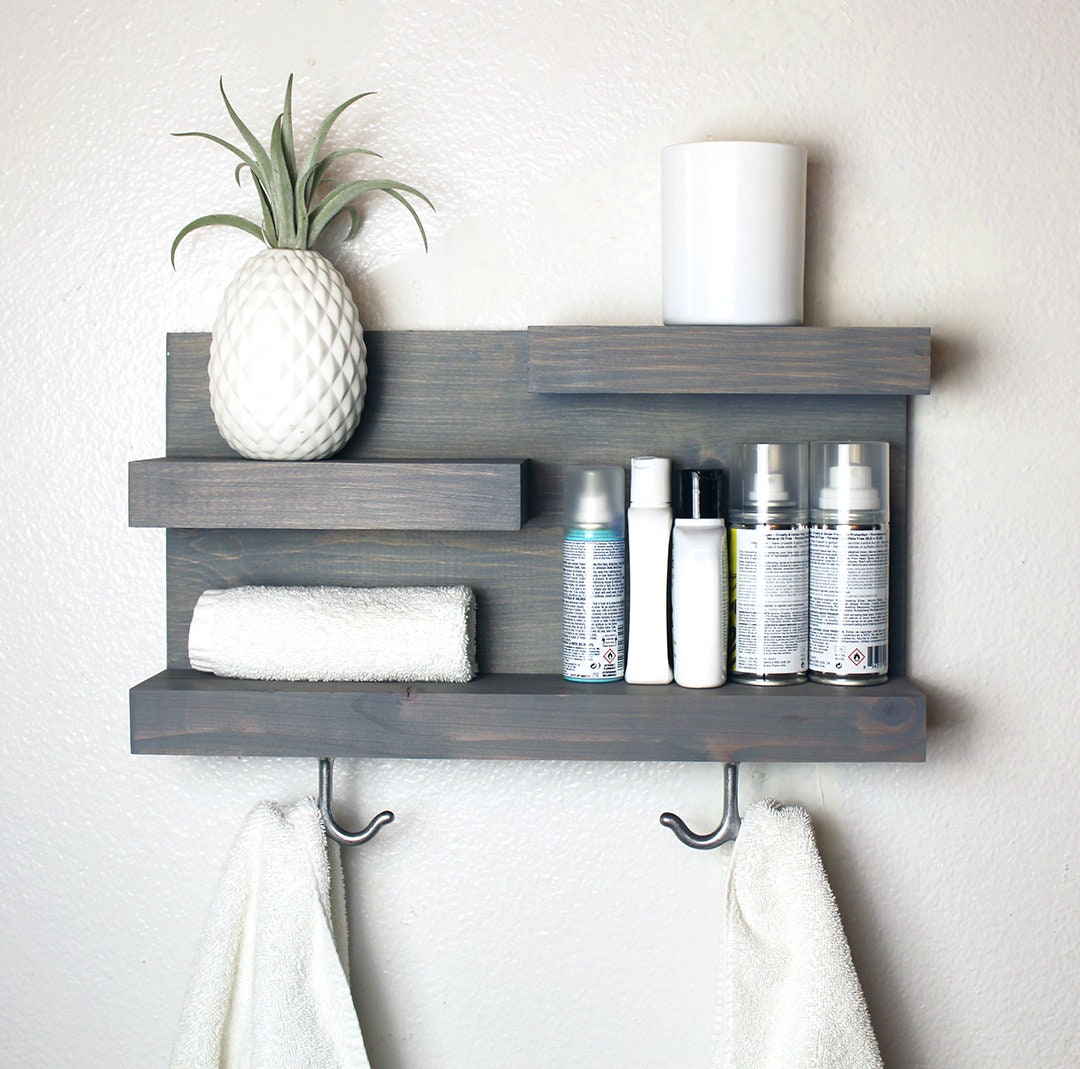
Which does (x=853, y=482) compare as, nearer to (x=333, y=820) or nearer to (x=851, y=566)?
(x=851, y=566)

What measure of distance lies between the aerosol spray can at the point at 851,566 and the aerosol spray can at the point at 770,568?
1 cm

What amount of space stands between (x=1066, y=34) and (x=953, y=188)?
13 cm

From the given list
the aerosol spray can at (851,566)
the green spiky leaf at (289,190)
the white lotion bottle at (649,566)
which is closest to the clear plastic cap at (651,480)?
the white lotion bottle at (649,566)

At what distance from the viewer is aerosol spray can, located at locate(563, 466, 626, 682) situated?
729mm

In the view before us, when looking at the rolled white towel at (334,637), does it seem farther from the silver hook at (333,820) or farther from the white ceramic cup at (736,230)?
the white ceramic cup at (736,230)

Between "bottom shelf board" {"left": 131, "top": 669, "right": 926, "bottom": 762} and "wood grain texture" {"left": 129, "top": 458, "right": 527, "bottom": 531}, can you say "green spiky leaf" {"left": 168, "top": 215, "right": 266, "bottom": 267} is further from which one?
"bottom shelf board" {"left": 131, "top": 669, "right": 926, "bottom": 762}

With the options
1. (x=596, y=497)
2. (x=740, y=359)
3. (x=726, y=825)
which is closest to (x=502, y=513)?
(x=596, y=497)

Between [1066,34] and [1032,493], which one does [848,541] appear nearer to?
[1032,493]

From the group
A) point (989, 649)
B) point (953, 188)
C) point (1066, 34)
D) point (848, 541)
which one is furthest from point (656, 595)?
point (1066, 34)

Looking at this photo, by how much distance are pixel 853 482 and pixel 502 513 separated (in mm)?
232

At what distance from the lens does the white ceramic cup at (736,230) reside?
69cm

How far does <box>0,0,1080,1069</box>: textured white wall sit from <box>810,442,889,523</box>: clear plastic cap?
0.20 ft

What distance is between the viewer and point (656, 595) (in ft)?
2.41

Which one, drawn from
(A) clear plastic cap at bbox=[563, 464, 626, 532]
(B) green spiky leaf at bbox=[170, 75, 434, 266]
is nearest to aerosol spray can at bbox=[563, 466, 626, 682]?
(A) clear plastic cap at bbox=[563, 464, 626, 532]
